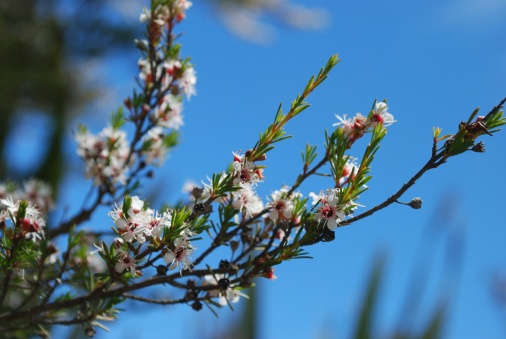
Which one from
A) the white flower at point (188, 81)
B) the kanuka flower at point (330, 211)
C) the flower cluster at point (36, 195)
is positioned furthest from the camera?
the flower cluster at point (36, 195)

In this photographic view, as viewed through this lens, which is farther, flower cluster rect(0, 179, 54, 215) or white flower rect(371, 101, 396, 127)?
flower cluster rect(0, 179, 54, 215)

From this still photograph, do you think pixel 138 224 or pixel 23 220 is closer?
pixel 138 224

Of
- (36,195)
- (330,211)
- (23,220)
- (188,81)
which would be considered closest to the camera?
(330,211)

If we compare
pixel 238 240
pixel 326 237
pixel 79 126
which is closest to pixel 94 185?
pixel 79 126

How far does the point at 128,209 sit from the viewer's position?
1.60 m

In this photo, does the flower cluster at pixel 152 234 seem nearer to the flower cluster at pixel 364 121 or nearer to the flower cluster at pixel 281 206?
A: the flower cluster at pixel 281 206

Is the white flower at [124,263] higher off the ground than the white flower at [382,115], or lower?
lower

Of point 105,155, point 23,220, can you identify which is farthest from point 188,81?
point 23,220

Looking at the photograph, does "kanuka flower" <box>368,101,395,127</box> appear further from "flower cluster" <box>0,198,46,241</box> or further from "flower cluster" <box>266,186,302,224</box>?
"flower cluster" <box>0,198,46,241</box>

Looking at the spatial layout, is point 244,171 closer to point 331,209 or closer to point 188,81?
point 331,209

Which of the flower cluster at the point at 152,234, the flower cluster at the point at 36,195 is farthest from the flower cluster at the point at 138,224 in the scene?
the flower cluster at the point at 36,195

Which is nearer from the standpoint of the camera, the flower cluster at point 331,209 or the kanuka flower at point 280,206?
the flower cluster at point 331,209

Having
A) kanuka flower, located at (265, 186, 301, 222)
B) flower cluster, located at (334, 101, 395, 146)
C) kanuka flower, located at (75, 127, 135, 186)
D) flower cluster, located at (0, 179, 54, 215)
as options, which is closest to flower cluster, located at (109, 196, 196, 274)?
kanuka flower, located at (265, 186, 301, 222)

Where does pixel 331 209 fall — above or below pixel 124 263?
above
